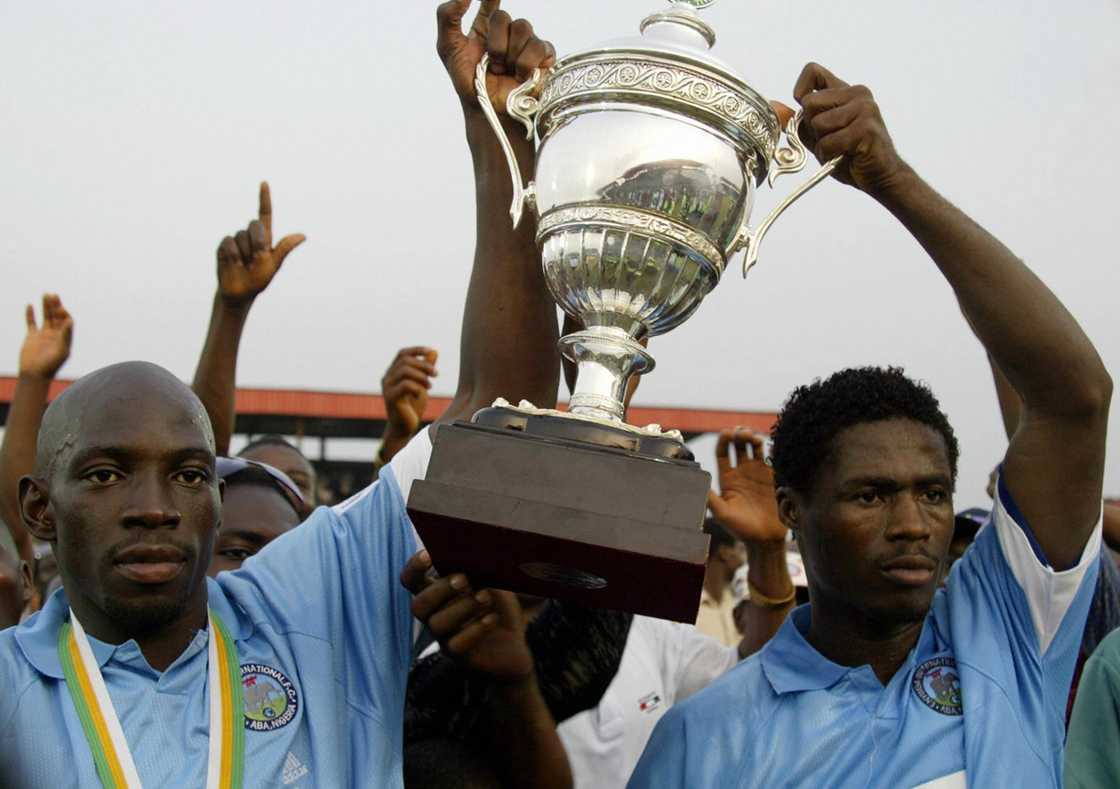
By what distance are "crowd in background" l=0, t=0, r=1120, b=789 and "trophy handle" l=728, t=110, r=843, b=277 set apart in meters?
0.04

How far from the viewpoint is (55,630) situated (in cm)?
207

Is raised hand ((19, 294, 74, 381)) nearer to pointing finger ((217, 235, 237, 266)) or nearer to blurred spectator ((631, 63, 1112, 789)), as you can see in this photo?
pointing finger ((217, 235, 237, 266))

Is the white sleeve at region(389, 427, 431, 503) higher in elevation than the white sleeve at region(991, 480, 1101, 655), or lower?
higher

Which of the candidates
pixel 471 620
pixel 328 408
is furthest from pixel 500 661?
pixel 328 408

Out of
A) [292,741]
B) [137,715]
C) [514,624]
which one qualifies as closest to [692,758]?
[514,624]

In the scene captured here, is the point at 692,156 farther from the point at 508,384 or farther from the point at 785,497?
the point at 785,497

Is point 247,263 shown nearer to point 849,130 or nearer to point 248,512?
point 248,512

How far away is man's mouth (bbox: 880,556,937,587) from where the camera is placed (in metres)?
2.33

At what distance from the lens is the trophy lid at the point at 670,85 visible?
6.75 feet

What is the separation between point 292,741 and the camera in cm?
200

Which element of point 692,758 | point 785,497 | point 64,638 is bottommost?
point 692,758

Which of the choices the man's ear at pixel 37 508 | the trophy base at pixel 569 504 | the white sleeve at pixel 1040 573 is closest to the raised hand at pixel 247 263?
the man's ear at pixel 37 508

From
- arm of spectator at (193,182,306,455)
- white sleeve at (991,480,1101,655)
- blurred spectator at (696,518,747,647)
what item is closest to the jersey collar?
white sleeve at (991,480,1101,655)

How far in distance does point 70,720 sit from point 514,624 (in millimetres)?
706
